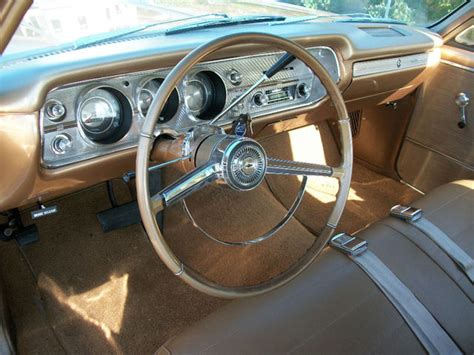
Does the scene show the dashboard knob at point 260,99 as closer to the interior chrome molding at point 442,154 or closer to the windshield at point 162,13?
the windshield at point 162,13

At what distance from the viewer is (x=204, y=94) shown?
1621 mm

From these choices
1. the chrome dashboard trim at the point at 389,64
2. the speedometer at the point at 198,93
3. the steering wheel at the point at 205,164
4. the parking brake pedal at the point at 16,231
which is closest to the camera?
the steering wheel at the point at 205,164

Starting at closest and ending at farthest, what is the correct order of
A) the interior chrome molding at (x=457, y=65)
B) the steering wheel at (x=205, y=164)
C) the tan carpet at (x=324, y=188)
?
the steering wheel at (x=205, y=164) → the interior chrome molding at (x=457, y=65) → the tan carpet at (x=324, y=188)

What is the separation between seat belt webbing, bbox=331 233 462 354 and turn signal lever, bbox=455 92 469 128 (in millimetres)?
1262

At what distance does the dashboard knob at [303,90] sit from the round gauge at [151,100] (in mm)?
614

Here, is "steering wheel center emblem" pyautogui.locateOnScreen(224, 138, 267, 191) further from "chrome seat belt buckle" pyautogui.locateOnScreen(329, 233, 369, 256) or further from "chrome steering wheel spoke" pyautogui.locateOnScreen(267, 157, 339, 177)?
"chrome seat belt buckle" pyautogui.locateOnScreen(329, 233, 369, 256)

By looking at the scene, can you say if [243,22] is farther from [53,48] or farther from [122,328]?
[122,328]

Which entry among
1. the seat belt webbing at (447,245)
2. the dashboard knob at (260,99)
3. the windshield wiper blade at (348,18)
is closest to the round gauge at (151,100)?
the dashboard knob at (260,99)

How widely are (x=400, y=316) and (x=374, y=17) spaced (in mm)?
1828

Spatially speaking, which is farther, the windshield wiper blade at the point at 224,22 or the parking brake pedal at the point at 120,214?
the parking brake pedal at the point at 120,214

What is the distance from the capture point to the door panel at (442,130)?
7.34ft

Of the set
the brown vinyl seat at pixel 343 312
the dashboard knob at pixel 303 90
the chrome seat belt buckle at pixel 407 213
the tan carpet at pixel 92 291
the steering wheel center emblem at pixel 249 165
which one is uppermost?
the steering wheel center emblem at pixel 249 165

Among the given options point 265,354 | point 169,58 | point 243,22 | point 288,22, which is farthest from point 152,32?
point 265,354

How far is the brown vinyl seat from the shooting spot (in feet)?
3.43
